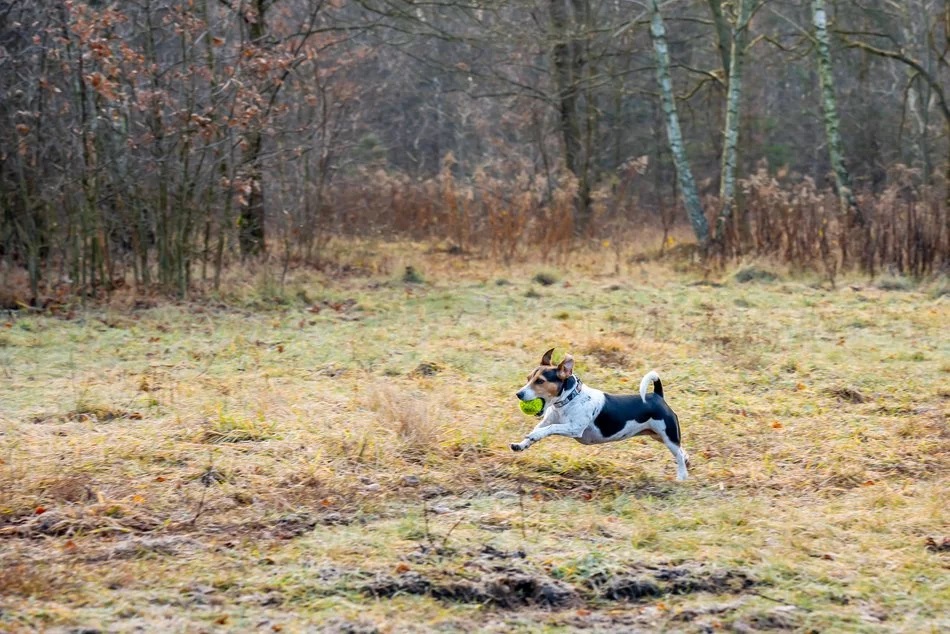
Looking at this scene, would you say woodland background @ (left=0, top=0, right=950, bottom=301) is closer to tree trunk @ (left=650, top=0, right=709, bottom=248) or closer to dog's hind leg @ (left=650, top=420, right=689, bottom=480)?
tree trunk @ (left=650, top=0, right=709, bottom=248)

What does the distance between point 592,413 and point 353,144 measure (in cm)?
1083

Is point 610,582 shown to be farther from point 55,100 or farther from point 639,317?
point 55,100

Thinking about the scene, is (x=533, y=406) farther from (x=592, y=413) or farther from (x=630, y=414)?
(x=630, y=414)

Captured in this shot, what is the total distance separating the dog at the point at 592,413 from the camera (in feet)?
19.1

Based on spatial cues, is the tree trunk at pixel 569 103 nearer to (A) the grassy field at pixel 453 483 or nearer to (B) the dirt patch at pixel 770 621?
(A) the grassy field at pixel 453 483

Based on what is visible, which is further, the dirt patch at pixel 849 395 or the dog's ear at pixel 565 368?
the dirt patch at pixel 849 395

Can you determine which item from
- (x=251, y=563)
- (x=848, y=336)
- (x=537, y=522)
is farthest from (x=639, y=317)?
(x=251, y=563)

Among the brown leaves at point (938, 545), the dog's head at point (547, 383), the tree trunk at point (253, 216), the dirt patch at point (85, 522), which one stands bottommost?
the brown leaves at point (938, 545)

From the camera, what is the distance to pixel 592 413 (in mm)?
5836

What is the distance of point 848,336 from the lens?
10.5 m

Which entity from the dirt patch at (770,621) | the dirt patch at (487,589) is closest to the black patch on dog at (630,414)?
the dirt patch at (487,589)

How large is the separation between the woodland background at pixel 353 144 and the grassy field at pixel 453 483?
182 cm

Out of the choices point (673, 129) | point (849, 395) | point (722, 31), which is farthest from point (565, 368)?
point (722, 31)

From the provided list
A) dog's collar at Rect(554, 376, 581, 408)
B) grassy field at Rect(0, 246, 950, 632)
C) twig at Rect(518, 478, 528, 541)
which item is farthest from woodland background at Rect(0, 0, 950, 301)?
twig at Rect(518, 478, 528, 541)
